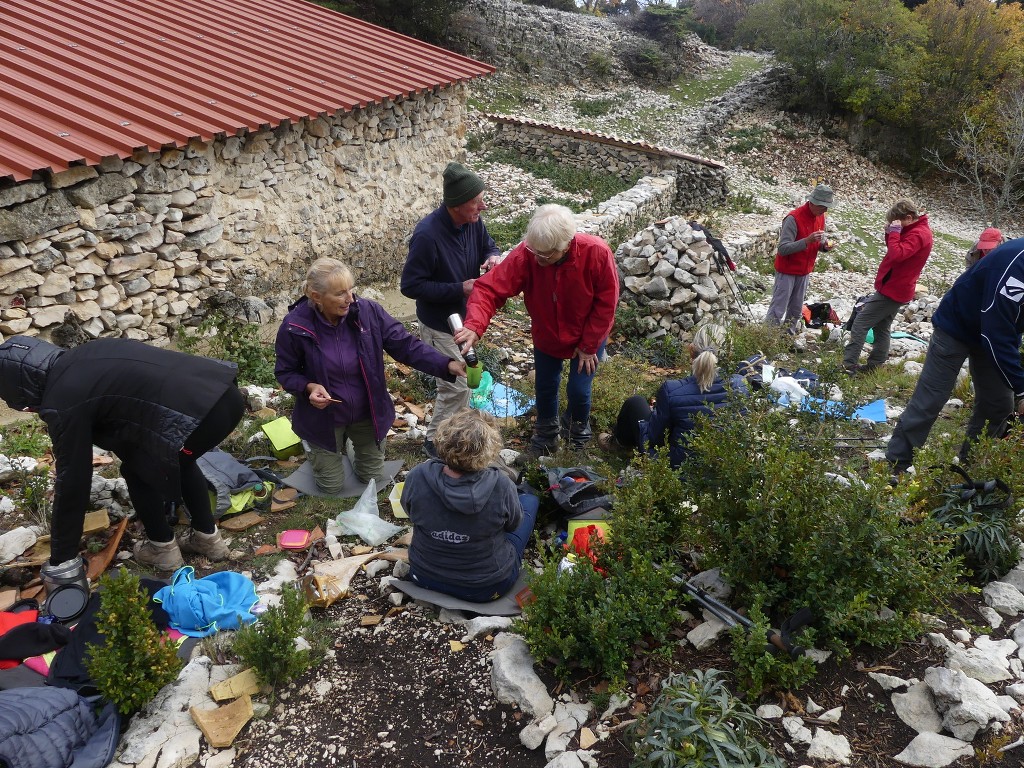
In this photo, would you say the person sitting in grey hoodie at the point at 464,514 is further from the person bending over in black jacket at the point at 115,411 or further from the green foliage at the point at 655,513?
the person bending over in black jacket at the point at 115,411

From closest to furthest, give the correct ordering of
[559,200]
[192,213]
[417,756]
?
[417,756], [192,213], [559,200]

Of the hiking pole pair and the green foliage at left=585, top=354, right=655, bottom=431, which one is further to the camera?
the green foliage at left=585, top=354, right=655, bottom=431

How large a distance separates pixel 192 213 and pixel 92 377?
13.0 feet

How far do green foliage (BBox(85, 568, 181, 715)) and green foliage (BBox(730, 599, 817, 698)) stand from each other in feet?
7.59

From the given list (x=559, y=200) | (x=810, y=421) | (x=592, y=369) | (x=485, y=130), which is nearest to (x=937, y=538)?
(x=810, y=421)

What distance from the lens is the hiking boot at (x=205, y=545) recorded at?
155 inches

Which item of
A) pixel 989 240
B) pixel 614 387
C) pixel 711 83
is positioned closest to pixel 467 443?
pixel 614 387

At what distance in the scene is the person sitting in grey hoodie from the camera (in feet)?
10.5

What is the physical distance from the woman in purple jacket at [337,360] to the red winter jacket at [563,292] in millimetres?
490

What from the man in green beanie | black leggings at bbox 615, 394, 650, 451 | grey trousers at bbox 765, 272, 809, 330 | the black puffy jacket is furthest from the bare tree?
the black puffy jacket

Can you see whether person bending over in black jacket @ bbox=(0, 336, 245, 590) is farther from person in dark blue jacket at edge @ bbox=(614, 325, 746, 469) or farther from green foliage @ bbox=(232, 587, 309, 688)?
person in dark blue jacket at edge @ bbox=(614, 325, 746, 469)

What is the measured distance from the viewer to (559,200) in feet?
47.0

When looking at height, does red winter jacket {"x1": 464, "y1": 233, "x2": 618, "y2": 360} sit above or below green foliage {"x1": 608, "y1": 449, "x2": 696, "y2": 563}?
above

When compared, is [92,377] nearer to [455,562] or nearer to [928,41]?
[455,562]
